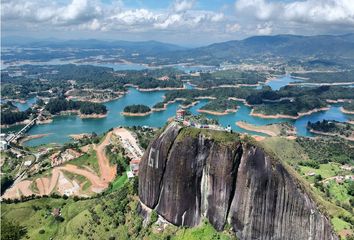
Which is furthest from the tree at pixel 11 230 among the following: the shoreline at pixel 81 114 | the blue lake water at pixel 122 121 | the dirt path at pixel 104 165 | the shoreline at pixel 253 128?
the shoreline at pixel 81 114

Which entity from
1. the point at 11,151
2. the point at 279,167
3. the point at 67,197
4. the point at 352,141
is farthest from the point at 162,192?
the point at 352,141

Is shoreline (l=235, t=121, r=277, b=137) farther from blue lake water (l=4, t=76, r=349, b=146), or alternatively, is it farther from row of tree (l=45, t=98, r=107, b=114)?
row of tree (l=45, t=98, r=107, b=114)

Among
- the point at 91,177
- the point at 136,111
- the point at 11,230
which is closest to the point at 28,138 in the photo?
the point at 136,111

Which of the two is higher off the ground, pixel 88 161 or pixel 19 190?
pixel 88 161

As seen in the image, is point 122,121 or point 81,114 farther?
point 81,114

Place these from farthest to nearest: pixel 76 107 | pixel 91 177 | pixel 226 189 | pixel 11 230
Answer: pixel 76 107 → pixel 91 177 → pixel 11 230 → pixel 226 189

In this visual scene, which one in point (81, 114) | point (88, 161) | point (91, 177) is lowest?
point (81, 114)

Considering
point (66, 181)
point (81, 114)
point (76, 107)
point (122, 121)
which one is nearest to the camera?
point (66, 181)

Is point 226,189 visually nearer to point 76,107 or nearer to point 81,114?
point 81,114

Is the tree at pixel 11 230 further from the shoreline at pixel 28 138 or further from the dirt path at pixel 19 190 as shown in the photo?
the shoreline at pixel 28 138
